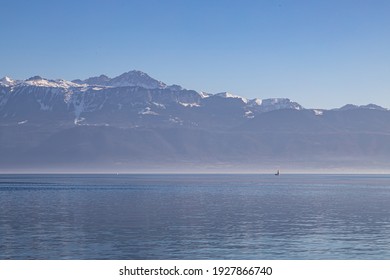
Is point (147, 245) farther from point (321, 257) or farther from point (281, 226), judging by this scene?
point (281, 226)

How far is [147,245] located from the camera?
223 feet

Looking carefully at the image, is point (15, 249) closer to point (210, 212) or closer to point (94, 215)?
point (94, 215)
